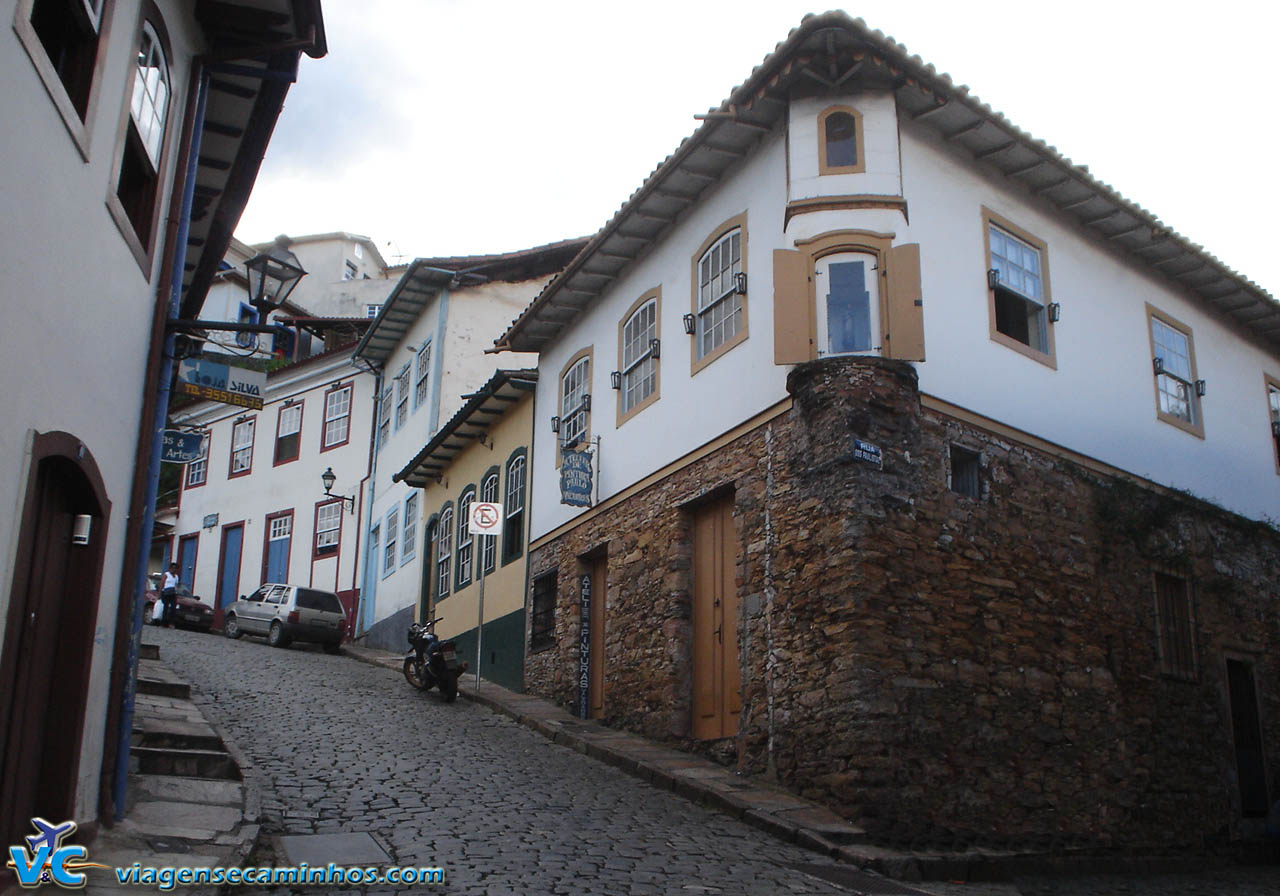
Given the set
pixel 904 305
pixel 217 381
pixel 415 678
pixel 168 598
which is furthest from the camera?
pixel 168 598

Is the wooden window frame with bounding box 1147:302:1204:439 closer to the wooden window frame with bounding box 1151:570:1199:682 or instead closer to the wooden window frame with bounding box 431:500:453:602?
the wooden window frame with bounding box 1151:570:1199:682

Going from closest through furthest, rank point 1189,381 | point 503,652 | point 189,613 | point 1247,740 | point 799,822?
point 799,822
point 1247,740
point 1189,381
point 503,652
point 189,613

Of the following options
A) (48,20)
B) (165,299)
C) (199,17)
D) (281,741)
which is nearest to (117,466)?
(165,299)

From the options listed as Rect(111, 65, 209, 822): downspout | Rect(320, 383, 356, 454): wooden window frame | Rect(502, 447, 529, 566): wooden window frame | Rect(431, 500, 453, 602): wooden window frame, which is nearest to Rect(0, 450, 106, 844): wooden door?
Rect(111, 65, 209, 822): downspout

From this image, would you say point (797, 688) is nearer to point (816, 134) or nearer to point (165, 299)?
point (816, 134)

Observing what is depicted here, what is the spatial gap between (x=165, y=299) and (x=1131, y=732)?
9.93 m

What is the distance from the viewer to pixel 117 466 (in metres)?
7.74

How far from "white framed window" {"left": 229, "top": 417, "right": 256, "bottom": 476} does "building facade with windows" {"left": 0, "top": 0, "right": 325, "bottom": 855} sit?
25207 millimetres

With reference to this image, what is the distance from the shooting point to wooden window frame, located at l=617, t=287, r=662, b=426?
14.7 meters

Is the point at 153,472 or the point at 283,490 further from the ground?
the point at 283,490

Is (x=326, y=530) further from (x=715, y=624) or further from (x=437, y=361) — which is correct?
(x=715, y=624)

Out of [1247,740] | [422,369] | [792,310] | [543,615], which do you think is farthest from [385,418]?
[1247,740]

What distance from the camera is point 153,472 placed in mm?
8414

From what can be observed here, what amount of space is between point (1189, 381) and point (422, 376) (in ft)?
51.4
